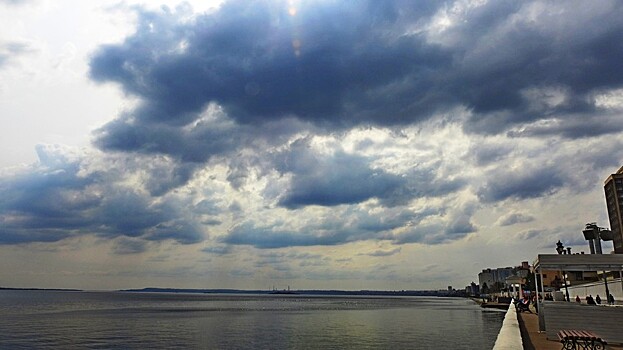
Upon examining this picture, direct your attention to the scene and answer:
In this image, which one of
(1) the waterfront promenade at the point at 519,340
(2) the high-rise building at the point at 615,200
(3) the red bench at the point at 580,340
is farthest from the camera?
(2) the high-rise building at the point at 615,200

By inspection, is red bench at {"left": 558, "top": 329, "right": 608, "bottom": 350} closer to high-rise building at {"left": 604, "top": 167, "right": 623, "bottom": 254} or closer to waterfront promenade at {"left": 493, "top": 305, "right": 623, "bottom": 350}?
waterfront promenade at {"left": 493, "top": 305, "right": 623, "bottom": 350}

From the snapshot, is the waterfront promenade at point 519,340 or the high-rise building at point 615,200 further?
the high-rise building at point 615,200

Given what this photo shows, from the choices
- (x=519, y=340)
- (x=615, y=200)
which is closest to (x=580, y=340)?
(x=519, y=340)

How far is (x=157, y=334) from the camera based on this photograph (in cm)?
5084

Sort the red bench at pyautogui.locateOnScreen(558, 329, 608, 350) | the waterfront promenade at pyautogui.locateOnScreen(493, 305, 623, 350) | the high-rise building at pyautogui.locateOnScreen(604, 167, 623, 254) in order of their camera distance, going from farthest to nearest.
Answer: the high-rise building at pyautogui.locateOnScreen(604, 167, 623, 254) → the red bench at pyautogui.locateOnScreen(558, 329, 608, 350) → the waterfront promenade at pyautogui.locateOnScreen(493, 305, 623, 350)

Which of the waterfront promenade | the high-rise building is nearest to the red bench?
the waterfront promenade

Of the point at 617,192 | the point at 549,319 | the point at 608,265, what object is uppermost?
the point at 617,192

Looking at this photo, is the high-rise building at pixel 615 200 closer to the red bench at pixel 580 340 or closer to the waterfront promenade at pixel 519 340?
the waterfront promenade at pixel 519 340

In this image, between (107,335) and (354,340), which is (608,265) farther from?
(107,335)

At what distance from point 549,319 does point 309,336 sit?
29.1m

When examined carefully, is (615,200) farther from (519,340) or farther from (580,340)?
(519,340)

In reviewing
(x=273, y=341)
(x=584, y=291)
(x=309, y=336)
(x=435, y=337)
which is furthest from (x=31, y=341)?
(x=584, y=291)

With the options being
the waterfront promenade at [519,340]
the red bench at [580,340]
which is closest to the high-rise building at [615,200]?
the waterfront promenade at [519,340]

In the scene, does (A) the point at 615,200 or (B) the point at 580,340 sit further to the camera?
(A) the point at 615,200
